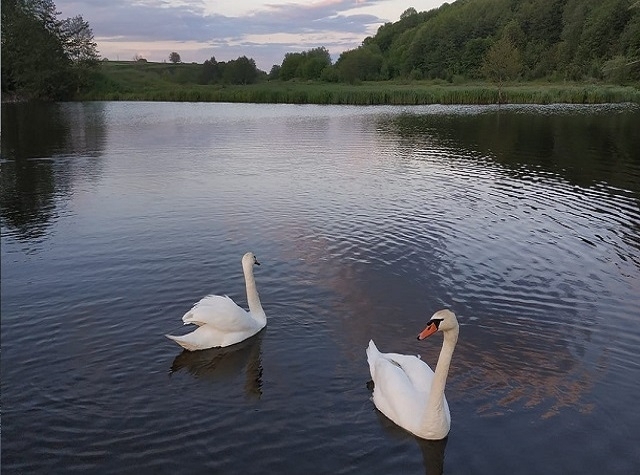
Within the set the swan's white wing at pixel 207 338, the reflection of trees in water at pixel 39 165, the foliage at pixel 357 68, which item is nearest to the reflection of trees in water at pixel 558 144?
the swan's white wing at pixel 207 338

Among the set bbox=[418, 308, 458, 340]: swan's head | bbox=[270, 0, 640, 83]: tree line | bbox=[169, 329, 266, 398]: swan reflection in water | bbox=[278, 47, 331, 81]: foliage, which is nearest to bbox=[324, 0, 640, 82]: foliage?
bbox=[270, 0, 640, 83]: tree line

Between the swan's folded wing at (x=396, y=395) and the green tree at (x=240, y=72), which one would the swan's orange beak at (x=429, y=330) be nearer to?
the swan's folded wing at (x=396, y=395)

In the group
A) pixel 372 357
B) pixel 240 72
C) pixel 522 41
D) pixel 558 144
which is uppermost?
pixel 522 41

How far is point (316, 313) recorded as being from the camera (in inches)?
424

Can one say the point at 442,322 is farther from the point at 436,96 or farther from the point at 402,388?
the point at 436,96

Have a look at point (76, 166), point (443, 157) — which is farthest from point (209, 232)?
point (443, 157)

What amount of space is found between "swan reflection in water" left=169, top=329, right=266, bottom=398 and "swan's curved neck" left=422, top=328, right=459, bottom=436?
2.36 m

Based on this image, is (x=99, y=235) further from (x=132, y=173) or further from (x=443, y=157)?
(x=443, y=157)

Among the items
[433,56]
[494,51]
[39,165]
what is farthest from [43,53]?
[433,56]

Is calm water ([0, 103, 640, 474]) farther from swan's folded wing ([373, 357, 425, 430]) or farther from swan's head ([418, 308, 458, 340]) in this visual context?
swan's head ([418, 308, 458, 340])

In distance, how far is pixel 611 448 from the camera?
7.12 m

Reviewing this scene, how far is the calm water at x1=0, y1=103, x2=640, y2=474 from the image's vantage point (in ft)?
23.6

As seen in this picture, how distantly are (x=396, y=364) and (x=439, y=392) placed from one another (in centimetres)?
174

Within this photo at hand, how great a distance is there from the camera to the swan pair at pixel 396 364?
23.2 ft
